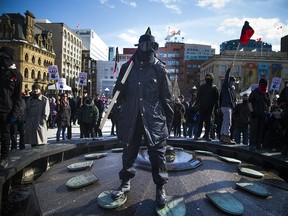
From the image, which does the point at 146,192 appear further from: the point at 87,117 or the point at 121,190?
the point at 87,117

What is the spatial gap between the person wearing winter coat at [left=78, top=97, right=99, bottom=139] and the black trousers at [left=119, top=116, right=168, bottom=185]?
6065 mm

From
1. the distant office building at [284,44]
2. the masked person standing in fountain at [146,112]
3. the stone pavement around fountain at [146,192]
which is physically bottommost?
the stone pavement around fountain at [146,192]

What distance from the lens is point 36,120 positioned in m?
6.22

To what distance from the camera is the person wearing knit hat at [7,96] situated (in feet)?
14.3

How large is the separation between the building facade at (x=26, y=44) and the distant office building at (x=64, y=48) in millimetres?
11095

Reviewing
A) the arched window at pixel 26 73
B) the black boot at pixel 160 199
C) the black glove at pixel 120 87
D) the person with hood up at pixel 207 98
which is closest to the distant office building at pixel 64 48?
the arched window at pixel 26 73

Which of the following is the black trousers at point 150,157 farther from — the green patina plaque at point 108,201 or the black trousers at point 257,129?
the black trousers at point 257,129

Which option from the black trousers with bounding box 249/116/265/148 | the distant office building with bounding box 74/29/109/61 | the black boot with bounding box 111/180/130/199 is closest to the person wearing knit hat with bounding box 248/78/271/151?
the black trousers with bounding box 249/116/265/148

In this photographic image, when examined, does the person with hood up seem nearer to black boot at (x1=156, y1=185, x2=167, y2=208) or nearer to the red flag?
the red flag

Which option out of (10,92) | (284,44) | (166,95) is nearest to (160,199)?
(166,95)

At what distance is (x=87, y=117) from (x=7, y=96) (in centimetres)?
466

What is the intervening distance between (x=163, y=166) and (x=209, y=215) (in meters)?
0.78

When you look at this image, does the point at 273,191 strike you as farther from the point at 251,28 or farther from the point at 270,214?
the point at 251,28

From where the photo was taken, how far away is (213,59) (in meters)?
63.4
